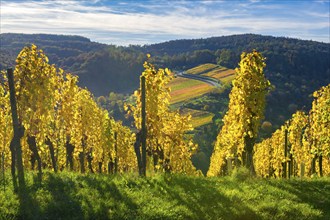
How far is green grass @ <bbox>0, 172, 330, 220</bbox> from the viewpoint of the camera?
12617mm

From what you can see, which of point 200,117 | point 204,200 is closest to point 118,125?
point 204,200

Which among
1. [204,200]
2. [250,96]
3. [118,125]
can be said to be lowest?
[118,125]

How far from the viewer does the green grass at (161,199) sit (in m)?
12.6

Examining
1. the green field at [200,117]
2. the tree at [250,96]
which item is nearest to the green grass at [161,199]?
the tree at [250,96]

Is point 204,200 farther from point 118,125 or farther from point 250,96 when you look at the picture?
point 118,125

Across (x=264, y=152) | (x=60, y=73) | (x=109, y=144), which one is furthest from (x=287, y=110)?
(x=60, y=73)

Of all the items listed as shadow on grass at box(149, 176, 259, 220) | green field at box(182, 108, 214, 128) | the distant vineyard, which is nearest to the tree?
the distant vineyard

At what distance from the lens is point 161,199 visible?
46.8 ft

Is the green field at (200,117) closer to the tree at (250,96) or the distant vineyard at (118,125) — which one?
the distant vineyard at (118,125)

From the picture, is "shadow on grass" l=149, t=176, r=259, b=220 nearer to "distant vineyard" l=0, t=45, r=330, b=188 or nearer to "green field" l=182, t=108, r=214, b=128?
"distant vineyard" l=0, t=45, r=330, b=188

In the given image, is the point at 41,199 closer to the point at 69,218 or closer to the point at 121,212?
the point at 69,218

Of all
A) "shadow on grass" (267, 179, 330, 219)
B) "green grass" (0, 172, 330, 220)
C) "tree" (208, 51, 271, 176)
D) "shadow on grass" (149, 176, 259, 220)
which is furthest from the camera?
"tree" (208, 51, 271, 176)

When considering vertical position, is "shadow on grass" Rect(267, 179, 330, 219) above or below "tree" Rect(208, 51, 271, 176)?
below

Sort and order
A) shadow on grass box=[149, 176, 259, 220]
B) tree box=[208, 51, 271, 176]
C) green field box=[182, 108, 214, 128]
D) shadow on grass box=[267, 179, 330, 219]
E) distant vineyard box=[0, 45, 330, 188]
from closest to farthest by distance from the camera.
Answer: shadow on grass box=[149, 176, 259, 220] < shadow on grass box=[267, 179, 330, 219] < distant vineyard box=[0, 45, 330, 188] < tree box=[208, 51, 271, 176] < green field box=[182, 108, 214, 128]
